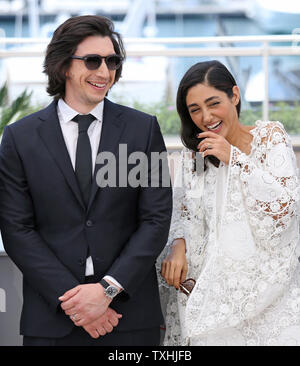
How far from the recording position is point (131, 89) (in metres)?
7.22

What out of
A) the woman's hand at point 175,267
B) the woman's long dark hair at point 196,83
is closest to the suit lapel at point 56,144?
the woman's hand at point 175,267

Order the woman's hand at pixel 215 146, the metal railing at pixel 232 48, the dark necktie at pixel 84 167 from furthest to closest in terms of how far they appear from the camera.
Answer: the metal railing at pixel 232 48 < the woman's hand at pixel 215 146 < the dark necktie at pixel 84 167

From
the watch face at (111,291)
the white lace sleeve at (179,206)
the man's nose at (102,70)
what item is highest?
the man's nose at (102,70)

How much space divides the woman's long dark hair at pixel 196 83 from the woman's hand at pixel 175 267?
49 cm

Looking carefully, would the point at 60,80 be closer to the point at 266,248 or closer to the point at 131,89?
the point at 266,248

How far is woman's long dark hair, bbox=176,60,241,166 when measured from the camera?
3357 millimetres

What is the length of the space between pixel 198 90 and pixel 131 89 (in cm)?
393

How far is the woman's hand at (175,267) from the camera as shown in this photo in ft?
10.8

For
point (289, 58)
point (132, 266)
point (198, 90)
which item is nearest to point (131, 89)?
point (289, 58)

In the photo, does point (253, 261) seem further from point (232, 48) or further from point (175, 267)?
point (232, 48)

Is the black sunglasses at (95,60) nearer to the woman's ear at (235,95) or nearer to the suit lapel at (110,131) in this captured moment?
the suit lapel at (110,131)

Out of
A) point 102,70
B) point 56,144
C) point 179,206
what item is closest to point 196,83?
point 102,70

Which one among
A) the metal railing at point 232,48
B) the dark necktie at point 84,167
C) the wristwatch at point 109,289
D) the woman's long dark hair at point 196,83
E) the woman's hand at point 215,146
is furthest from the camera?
the metal railing at point 232,48
